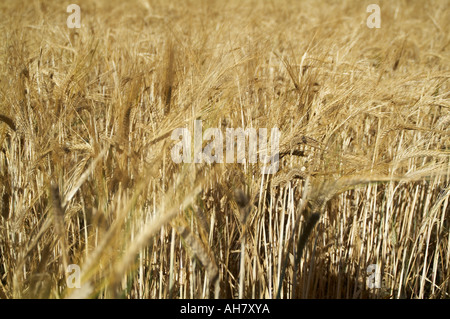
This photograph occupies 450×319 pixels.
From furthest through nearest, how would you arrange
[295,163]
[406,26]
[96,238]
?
[406,26] < [295,163] < [96,238]

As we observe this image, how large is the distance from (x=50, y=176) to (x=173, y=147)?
485mm

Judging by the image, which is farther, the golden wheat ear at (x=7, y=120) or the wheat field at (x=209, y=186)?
the golden wheat ear at (x=7, y=120)

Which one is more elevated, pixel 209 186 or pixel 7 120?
pixel 7 120

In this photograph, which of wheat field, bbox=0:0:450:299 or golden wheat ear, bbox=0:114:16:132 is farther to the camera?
golden wheat ear, bbox=0:114:16:132

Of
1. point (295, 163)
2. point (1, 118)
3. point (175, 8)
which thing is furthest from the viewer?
point (175, 8)

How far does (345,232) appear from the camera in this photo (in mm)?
1653

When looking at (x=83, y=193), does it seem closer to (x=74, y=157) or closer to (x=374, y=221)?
(x=74, y=157)

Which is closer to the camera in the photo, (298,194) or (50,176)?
(50,176)

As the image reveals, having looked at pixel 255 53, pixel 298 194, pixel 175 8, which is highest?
pixel 175 8

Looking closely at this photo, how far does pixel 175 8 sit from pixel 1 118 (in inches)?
180

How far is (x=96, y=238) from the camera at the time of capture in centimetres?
126

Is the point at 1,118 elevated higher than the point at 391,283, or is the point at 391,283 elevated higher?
the point at 1,118

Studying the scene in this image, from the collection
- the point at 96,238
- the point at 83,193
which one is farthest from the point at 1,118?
the point at 96,238

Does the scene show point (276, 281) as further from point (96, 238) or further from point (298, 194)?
point (96, 238)
